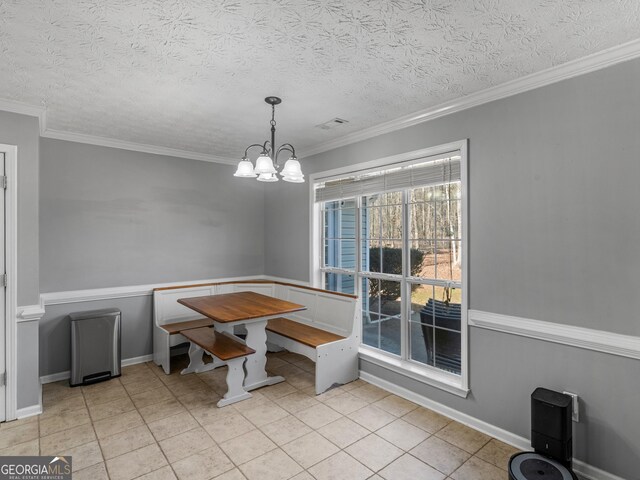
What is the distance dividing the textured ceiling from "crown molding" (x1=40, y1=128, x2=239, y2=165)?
0.61m

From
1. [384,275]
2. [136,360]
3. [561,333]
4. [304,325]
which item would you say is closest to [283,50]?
[384,275]

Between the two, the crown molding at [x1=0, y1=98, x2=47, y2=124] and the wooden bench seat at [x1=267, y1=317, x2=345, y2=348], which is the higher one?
the crown molding at [x1=0, y1=98, x2=47, y2=124]

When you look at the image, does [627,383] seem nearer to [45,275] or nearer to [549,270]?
[549,270]

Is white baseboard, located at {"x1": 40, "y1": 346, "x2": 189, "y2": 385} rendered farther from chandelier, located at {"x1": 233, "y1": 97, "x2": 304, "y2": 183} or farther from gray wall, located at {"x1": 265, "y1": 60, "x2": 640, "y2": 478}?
gray wall, located at {"x1": 265, "y1": 60, "x2": 640, "y2": 478}

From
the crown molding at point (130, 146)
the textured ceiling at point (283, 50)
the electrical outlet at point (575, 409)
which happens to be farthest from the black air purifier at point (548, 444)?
the crown molding at point (130, 146)

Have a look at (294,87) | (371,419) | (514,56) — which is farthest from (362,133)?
(371,419)

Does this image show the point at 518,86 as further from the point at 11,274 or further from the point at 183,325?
the point at 11,274

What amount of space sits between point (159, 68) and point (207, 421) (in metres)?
2.68

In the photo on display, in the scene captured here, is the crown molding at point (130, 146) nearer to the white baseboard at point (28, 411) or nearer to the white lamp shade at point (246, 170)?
the white lamp shade at point (246, 170)

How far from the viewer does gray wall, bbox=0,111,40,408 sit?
9.41 feet

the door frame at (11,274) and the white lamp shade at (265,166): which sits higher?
the white lamp shade at (265,166)

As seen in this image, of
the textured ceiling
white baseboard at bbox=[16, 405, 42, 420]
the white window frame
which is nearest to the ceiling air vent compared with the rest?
the textured ceiling

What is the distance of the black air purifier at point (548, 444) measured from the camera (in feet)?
6.17

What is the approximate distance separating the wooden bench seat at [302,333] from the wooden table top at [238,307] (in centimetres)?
33
